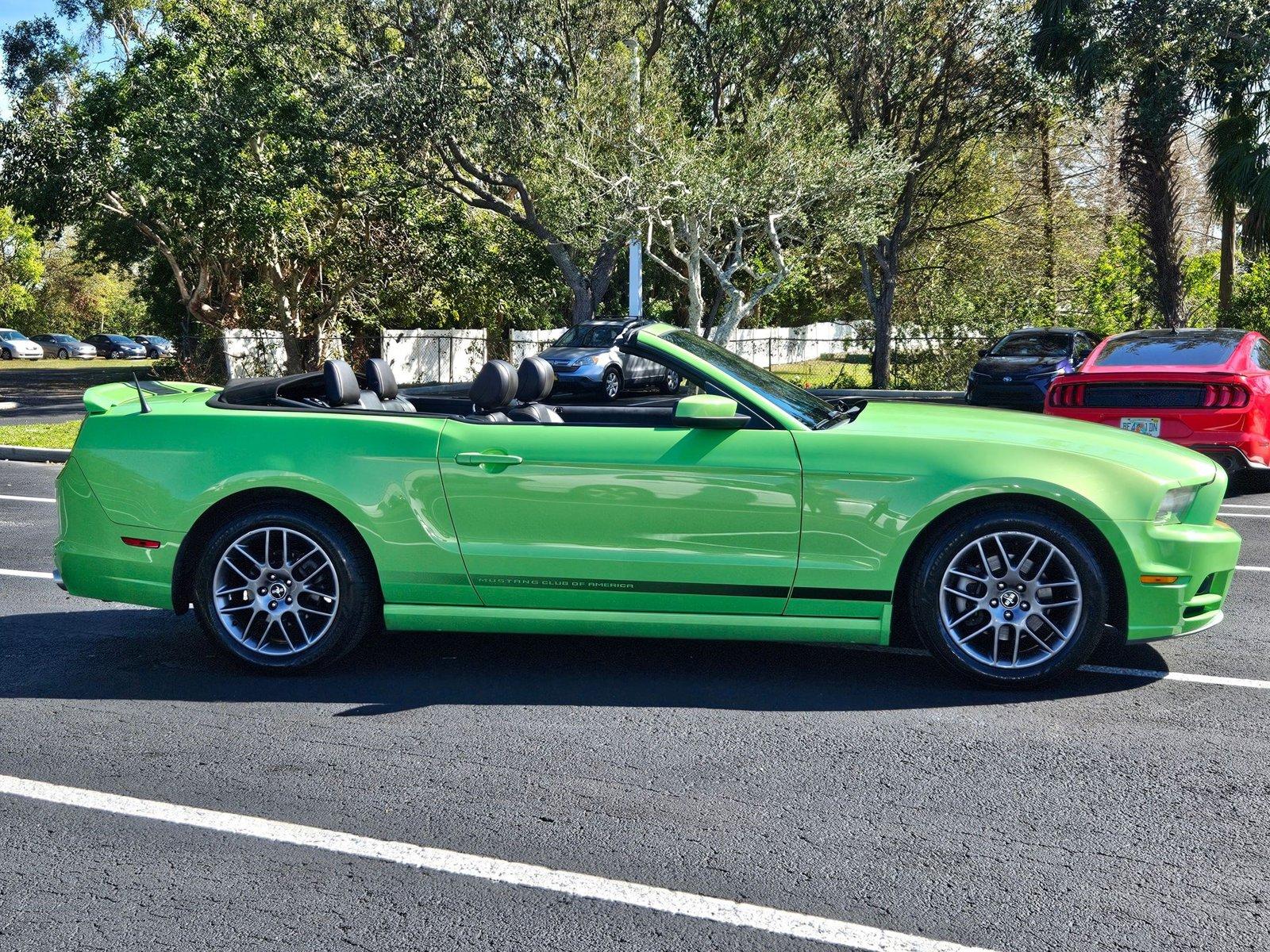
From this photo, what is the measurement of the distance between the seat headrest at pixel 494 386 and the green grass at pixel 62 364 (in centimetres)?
4093

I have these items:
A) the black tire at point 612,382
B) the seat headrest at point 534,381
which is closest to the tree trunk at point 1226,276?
the black tire at point 612,382

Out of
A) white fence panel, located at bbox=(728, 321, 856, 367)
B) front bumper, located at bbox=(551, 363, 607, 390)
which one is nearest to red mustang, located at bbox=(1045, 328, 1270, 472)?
front bumper, located at bbox=(551, 363, 607, 390)

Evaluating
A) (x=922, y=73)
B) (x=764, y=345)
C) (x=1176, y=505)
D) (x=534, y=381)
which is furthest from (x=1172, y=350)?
(x=764, y=345)

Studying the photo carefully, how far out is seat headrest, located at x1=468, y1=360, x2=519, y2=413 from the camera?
5.45 metres

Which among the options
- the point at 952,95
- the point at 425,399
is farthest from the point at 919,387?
the point at 425,399

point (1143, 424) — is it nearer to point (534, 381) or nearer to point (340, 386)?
point (534, 381)

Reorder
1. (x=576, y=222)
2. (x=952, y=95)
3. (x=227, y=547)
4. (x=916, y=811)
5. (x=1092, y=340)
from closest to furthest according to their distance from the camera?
(x=916, y=811), (x=227, y=547), (x=1092, y=340), (x=576, y=222), (x=952, y=95)

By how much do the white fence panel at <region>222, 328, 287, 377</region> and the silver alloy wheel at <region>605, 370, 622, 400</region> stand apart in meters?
9.98

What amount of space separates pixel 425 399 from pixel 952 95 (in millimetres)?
24134

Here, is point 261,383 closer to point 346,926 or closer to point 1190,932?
point 346,926

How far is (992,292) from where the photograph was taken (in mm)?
29734

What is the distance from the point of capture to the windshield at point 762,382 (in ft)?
17.2

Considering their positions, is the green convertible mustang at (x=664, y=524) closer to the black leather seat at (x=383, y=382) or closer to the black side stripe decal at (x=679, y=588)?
the black side stripe decal at (x=679, y=588)

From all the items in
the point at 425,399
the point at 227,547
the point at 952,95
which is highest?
the point at 952,95
